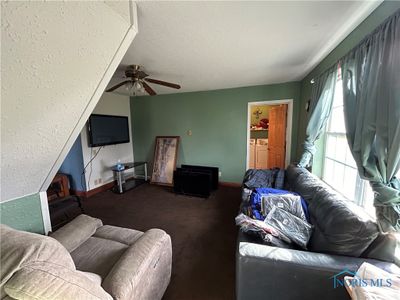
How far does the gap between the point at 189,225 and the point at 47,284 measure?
6.48ft

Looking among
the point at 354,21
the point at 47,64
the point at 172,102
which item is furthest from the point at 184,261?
the point at 172,102

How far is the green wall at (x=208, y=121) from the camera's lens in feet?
11.7

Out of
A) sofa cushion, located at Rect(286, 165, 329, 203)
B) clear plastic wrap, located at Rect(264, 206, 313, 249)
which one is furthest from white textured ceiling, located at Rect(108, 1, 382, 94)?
clear plastic wrap, located at Rect(264, 206, 313, 249)

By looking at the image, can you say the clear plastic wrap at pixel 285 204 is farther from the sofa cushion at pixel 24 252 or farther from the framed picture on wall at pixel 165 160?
the framed picture on wall at pixel 165 160

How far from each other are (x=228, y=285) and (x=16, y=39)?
2.15 metres

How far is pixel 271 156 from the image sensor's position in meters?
4.52

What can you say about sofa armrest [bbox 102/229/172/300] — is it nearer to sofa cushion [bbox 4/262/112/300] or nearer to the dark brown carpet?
sofa cushion [bbox 4/262/112/300]

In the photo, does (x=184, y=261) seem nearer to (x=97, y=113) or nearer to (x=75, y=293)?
(x=75, y=293)

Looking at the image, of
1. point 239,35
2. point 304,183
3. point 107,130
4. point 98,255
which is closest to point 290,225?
point 304,183

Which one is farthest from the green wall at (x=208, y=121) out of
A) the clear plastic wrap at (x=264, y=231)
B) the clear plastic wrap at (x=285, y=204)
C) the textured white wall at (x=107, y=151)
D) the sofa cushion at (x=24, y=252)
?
the sofa cushion at (x=24, y=252)

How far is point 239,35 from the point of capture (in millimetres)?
1598

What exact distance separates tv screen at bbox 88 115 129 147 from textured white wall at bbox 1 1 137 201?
2.24m

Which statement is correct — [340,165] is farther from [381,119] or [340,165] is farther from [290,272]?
[290,272]

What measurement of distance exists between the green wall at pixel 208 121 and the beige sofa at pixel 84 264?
2803 mm
